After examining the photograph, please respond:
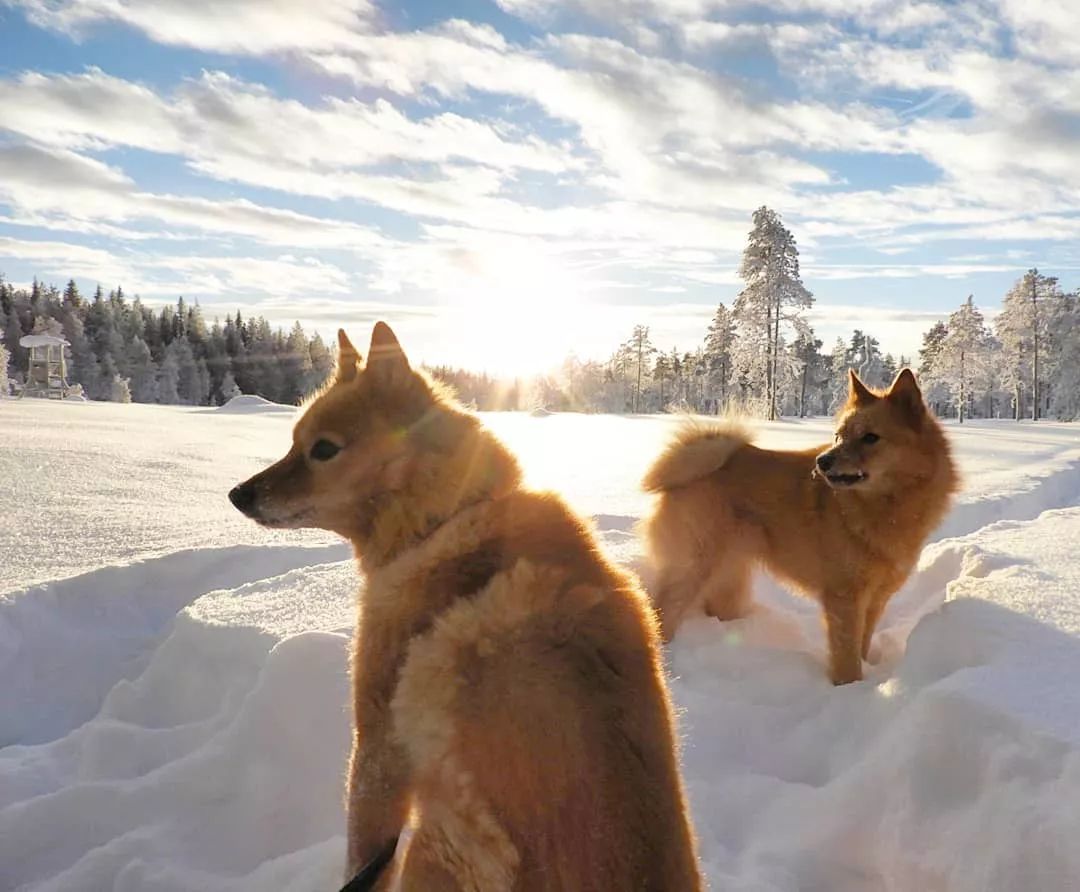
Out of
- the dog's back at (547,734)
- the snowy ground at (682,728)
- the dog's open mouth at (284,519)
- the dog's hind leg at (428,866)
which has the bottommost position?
the snowy ground at (682,728)

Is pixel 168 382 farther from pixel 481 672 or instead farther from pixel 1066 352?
pixel 1066 352

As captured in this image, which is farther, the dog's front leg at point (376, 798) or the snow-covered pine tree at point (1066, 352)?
the snow-covered pine tree at point (1066, 352)

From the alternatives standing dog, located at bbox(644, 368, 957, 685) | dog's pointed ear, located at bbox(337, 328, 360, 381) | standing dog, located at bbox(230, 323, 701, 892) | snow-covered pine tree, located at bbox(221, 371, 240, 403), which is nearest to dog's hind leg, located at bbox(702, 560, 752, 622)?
standing dog, located at bbox(644, 368, 957, 685)

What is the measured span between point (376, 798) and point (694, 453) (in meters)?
3.63

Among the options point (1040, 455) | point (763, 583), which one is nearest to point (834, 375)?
point (1040, 455)

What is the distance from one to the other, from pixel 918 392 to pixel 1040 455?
15.9 metres

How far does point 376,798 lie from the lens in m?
1.80

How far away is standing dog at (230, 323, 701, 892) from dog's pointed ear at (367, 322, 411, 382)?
28 mm

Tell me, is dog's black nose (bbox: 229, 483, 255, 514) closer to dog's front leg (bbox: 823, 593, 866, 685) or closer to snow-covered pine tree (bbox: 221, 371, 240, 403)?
dog's front leg (bbox: 823, 593, 866, 685)

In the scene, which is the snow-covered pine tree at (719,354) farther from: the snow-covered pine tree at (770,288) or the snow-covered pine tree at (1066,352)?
the snow-covered pine tree at (1066,352)

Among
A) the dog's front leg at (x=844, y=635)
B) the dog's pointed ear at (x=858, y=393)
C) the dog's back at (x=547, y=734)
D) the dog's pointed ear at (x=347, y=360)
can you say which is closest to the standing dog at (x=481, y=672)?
the dog's back at (x=547, y=734)

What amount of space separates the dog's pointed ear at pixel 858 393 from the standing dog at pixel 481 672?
3.38 meters

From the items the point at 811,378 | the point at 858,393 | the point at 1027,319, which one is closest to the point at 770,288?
the point at 1027,319

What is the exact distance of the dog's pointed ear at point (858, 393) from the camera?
4.62 metres
